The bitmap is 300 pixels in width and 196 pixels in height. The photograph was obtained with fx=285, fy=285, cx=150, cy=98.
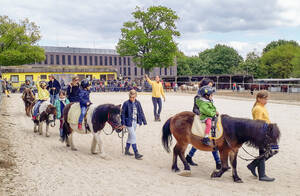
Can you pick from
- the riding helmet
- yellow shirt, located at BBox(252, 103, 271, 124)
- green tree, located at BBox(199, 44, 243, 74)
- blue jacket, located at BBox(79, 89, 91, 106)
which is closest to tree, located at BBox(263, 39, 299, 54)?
green tree, located at BBox(199, 44, 243, 74)

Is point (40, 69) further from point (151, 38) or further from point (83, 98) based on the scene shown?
point (83, 98)

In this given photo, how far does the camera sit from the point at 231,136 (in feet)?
17.7

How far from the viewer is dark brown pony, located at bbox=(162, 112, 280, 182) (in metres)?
5.09

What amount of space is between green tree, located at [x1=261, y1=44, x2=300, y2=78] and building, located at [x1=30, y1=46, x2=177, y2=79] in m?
28.1

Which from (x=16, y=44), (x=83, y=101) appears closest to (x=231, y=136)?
(x=83, y=101)

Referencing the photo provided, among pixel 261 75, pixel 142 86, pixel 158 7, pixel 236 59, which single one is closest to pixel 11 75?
pixel 142 86

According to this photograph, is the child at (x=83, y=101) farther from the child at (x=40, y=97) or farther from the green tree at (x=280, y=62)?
the green tree at (x=280, y=62)

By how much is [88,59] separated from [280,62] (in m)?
47.3

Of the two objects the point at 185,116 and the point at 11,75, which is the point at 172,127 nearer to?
the point at 185,116

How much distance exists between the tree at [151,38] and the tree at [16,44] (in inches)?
538

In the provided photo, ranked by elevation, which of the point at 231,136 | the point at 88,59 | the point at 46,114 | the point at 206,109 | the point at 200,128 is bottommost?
the point at 46,114

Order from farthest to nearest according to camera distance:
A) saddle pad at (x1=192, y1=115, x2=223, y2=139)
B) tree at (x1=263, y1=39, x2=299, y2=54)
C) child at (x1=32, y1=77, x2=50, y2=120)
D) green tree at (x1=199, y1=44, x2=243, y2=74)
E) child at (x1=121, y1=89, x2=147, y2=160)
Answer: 1. green tree at (x1=199, y1=44, x2=243, y2=74)
2. tree at (x1=263, y1=39, x2=299, y2=54)
3. child at (x1=32, y1=77, x2=50, y2=120)
4. child at (x1=121, y1=89, x2=147, y2=160)
5. saddle pad at (x1=192, y1=115, x2=223, y2=139)

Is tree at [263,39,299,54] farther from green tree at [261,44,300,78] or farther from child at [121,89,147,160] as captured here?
child at [121,89,147,160]

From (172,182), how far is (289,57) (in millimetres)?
62553
